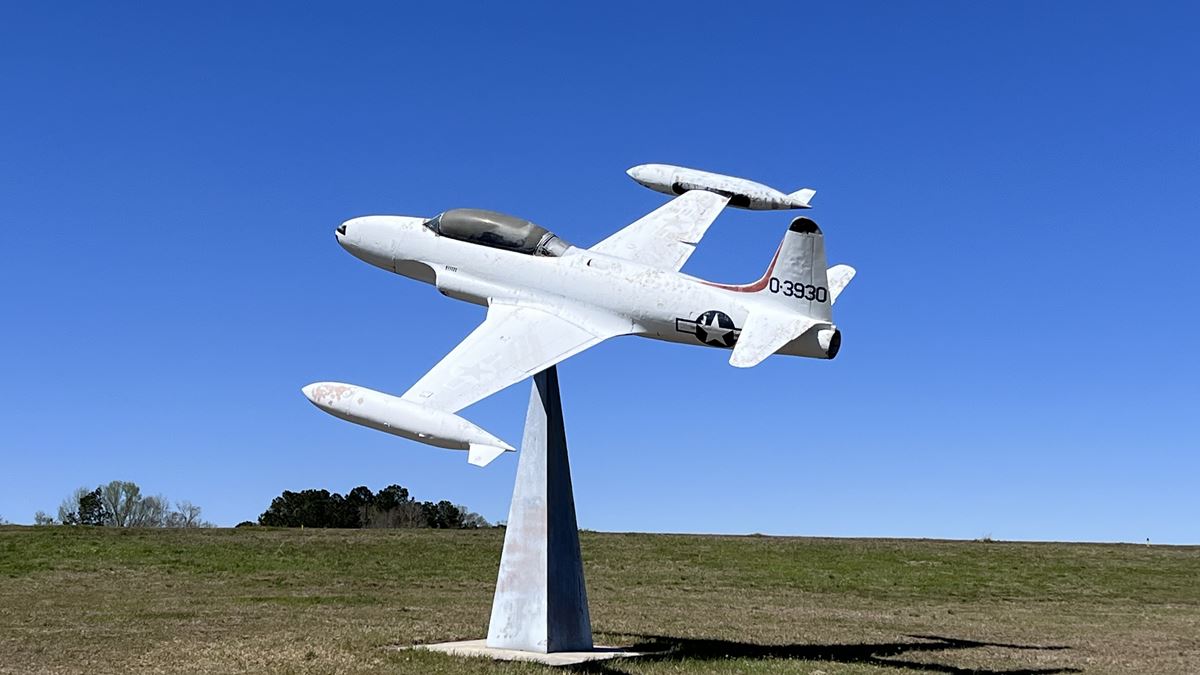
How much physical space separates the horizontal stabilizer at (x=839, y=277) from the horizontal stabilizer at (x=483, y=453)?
6.32 meters

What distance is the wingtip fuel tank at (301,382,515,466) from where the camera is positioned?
642 inches

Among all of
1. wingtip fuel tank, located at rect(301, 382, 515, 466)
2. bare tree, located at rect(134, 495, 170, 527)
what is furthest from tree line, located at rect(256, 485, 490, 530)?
wingtip fuel tank, located at rect(301, 382, 515, 466)

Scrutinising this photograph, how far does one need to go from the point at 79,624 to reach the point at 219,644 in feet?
20.3

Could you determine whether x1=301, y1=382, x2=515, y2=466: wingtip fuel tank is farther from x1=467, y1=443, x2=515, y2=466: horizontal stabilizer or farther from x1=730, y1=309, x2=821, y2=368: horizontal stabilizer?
x1=730, y1=309, x2=821, y2=368: horizontal stabilizer

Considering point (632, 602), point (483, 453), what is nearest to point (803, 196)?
point (483, 453)

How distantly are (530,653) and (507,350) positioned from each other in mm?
4771

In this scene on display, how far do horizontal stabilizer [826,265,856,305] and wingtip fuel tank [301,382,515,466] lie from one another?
6.23 m

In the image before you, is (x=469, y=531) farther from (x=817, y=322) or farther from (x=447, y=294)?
(x=817, y=322)

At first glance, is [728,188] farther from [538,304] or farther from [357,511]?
[357,511]

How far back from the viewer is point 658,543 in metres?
43.3

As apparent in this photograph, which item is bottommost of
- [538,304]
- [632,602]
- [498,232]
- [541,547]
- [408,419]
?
[632,602]

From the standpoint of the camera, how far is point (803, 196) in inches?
912

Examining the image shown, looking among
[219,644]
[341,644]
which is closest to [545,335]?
[341,644]

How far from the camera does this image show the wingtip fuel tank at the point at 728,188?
897 inches
